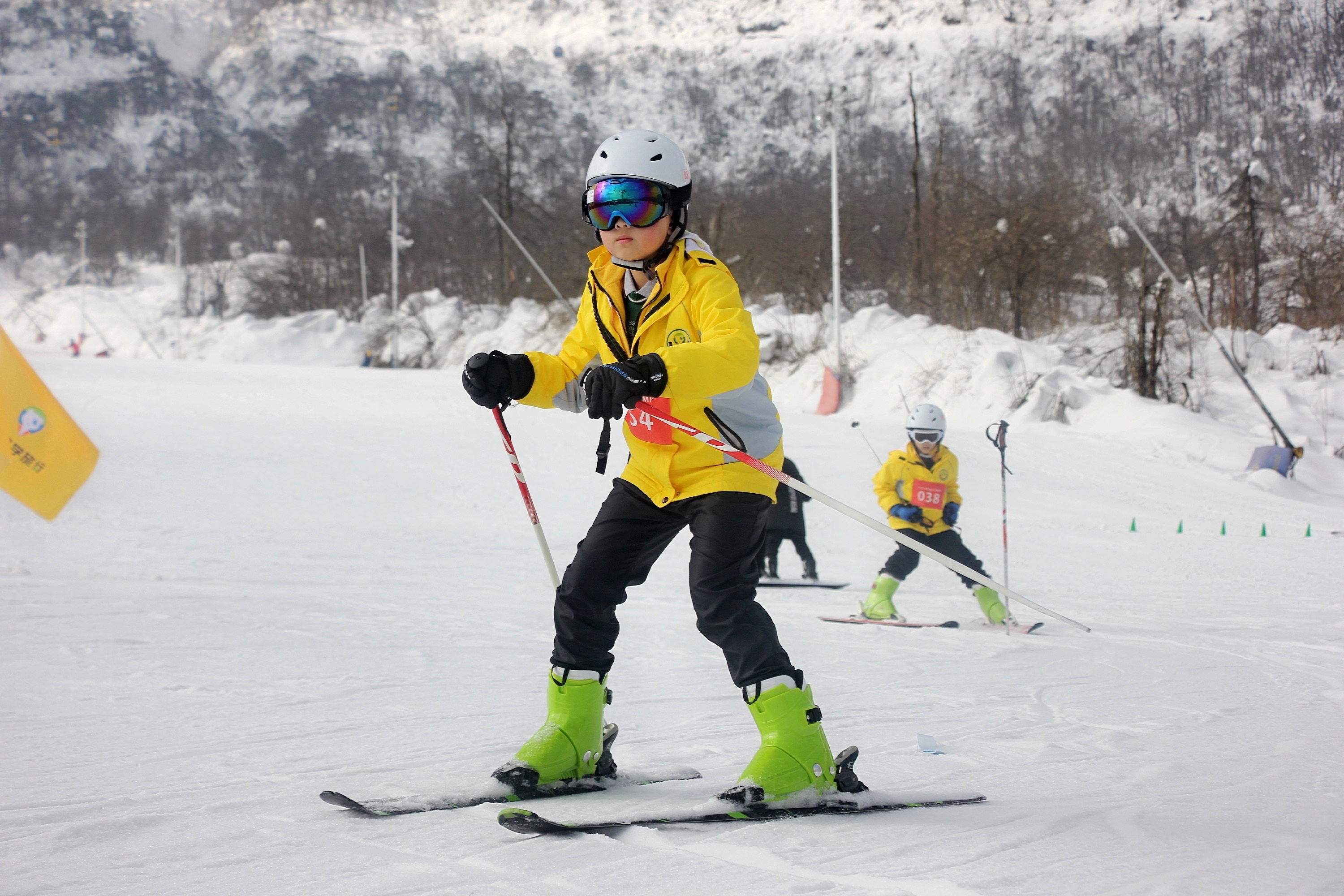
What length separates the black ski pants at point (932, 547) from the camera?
21.1ft

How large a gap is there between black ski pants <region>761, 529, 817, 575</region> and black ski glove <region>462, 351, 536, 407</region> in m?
5.44

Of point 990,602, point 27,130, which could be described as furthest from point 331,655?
point 27,130

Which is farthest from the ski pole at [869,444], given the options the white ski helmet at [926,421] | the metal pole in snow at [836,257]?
the metal pole in snow at [836,257]

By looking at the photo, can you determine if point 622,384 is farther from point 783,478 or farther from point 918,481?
point 918,481

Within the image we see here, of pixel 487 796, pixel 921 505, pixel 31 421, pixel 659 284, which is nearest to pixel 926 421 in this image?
pixel 921 505

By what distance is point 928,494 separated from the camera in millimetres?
6656

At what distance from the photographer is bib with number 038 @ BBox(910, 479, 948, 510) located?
6648 millimetres

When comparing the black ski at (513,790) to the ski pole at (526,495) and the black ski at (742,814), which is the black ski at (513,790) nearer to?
the black ski at (742,814)

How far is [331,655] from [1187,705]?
3.68 m

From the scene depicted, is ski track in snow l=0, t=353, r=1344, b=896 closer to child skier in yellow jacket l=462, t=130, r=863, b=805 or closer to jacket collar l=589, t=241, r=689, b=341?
child skier in yellow jacket l=462, t=130, r=863, b=805

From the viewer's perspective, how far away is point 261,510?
30.1ft

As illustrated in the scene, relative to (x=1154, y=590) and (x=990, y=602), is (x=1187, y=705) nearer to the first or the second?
(x=990, y=602)

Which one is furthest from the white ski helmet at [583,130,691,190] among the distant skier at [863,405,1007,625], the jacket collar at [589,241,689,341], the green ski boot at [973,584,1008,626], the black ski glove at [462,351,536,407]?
the green ski boot at [973,584,1008,626]

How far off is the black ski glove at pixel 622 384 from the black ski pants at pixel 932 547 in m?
4.47
